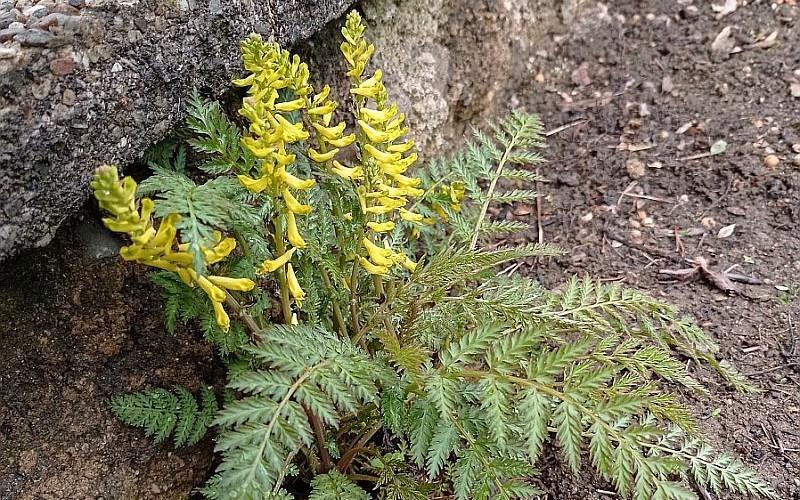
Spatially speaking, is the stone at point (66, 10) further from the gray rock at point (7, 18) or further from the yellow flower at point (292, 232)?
the yellow flower at point (292, 232)

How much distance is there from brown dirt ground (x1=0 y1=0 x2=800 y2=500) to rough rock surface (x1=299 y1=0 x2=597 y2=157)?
14cm

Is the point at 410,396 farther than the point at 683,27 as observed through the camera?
No

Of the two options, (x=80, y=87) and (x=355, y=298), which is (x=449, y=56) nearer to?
(x=355, y=298)

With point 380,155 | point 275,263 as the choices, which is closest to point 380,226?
point 380,155

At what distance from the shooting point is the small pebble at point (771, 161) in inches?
115

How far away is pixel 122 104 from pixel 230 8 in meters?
0.41

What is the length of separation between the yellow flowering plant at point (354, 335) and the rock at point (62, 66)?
0.27 m

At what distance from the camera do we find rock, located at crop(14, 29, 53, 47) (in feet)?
5.35

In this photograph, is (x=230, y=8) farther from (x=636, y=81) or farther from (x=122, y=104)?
(x=636, y=81)

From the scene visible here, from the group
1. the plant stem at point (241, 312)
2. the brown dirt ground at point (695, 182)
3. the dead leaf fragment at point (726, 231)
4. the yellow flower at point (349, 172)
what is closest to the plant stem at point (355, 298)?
the yellow flower at point (349, 172)

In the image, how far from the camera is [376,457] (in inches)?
79.0

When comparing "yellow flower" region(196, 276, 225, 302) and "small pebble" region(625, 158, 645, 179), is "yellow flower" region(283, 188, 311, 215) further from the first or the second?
"small pebble" region(625, 158, 645, 179)

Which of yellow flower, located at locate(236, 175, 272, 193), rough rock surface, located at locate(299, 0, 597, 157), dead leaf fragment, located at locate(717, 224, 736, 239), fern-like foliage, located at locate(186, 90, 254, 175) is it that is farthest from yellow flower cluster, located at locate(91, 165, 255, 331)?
dead leaf fragment, located at locate(717, 224, 736, 239)

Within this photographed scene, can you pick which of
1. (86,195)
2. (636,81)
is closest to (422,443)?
(86,195)
